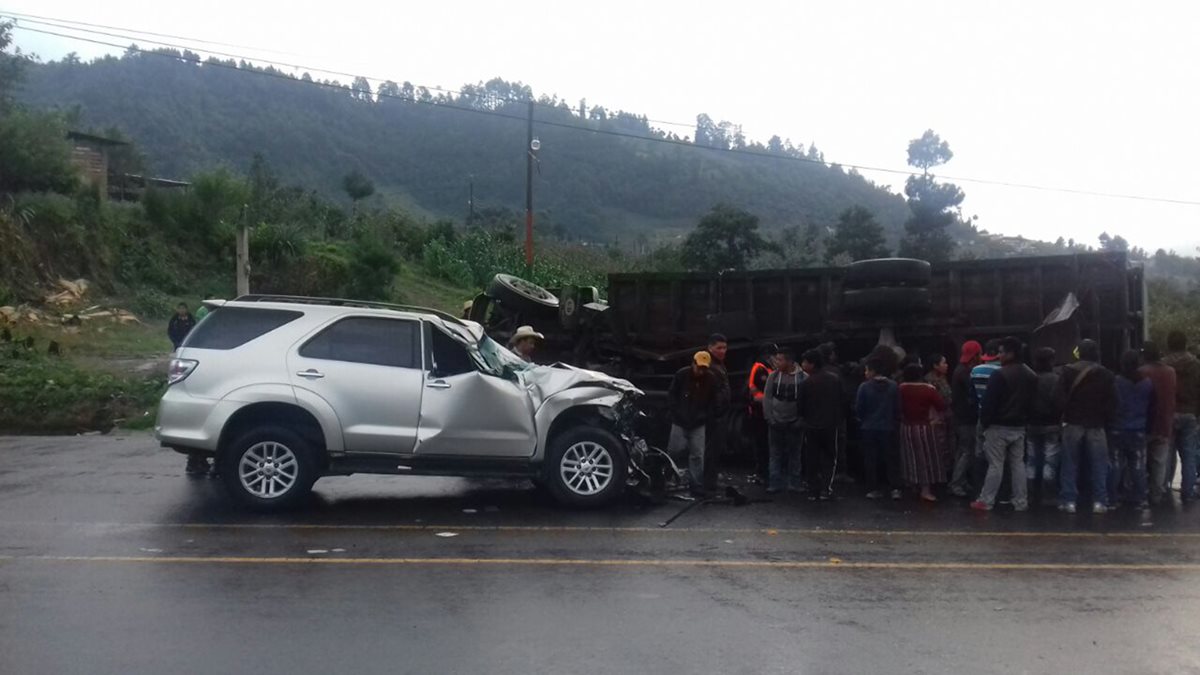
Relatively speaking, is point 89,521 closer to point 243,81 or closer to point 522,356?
point 522,356

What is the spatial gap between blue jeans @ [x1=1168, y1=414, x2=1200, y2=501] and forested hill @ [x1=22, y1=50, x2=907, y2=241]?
47.5 metres

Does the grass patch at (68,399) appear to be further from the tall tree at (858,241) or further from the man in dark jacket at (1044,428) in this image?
the tall tree at (858,241)

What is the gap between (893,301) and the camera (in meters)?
13.4

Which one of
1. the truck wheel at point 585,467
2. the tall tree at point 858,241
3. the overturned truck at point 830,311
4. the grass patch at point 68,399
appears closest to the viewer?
the truck wheel at point 585,467

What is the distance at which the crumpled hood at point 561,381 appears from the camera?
422 inches

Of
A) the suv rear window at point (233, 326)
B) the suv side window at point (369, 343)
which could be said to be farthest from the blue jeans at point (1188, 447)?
the suv rear window at point (233, 326)

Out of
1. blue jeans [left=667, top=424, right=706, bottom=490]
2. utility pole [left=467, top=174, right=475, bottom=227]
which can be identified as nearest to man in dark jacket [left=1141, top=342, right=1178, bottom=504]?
blue jeans [left=667, top=424, right=706, bottom=490]

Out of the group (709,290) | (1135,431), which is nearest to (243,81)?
(709,290)

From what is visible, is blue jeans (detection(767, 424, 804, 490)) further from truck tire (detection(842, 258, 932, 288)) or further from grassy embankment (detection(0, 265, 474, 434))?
grassy embankment (detection(0, 265, 474, 434))

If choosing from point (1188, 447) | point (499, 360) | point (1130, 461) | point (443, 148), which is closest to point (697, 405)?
point (499, 360)

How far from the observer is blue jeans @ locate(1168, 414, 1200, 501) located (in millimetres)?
11500

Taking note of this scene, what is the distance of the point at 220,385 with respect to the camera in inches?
390

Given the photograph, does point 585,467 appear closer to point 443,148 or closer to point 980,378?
point 980,378

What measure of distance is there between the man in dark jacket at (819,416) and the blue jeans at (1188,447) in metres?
3.57
